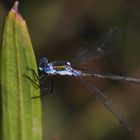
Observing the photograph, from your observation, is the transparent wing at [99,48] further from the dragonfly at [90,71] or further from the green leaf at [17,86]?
the green leaf at [17,86]

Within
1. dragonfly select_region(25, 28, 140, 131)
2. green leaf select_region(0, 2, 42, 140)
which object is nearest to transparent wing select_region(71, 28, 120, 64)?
dragonfly select_region(25, 28, 140, 131)

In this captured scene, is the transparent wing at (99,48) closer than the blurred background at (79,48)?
Yes

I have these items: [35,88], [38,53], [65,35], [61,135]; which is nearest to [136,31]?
[65,35]

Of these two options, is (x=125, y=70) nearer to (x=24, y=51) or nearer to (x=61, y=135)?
(x=61, y=135)

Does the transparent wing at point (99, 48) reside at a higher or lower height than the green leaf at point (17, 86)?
higher

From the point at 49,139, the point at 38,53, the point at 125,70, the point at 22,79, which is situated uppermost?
the point at 38,53

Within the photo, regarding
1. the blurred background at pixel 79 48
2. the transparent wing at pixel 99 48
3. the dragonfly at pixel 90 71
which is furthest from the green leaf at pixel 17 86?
the blurred background at pixel 79 48
